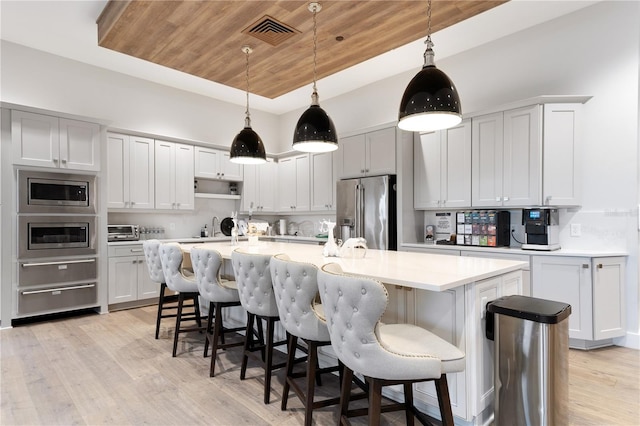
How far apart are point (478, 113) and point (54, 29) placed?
16.0 feet

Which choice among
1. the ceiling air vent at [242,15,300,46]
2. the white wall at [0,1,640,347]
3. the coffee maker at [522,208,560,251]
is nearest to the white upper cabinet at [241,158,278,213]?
the white wall at [0,1,640,347]

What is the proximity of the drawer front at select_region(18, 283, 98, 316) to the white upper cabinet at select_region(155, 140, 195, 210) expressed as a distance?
145 centimetres

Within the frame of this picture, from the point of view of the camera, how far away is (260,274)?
2289mm

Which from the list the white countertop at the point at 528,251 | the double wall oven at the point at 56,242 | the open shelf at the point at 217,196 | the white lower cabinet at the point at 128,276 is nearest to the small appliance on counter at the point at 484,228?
the white countertop at the point at 528,251

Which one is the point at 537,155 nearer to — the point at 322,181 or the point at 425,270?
the point at 425,270

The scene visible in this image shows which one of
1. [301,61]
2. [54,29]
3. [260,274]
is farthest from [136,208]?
[260,274]

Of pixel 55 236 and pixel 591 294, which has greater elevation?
pixel 55 236

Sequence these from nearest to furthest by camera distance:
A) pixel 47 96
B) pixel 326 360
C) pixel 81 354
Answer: pixel 326 360 → pixel 81 354 → pixel 47 96

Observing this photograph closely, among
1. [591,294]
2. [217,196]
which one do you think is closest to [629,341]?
[591,294]

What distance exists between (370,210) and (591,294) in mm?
2524

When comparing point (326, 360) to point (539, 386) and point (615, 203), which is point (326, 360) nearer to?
point (539, 386)

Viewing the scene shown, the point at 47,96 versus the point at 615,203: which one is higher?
the point at 47,96

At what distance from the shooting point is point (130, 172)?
492 centimetres

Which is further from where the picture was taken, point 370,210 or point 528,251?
point 370,210
